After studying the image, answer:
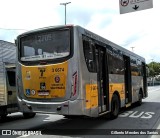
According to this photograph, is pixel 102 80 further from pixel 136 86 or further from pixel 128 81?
pixel 136 86

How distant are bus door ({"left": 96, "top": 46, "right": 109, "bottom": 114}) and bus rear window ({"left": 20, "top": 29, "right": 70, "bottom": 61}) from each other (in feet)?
6.10

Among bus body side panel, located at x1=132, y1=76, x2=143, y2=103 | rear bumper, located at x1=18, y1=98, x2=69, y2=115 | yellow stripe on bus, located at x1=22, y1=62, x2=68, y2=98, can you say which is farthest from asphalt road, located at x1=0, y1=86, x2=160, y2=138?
bus body side panel, located at x1=132, y1=76, x2=143, y2=103

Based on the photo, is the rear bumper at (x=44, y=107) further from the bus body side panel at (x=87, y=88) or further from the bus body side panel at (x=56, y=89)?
the bus body side panel at (x=87, y=88)

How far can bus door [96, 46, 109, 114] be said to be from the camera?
37.0 feet

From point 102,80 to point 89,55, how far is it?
1.69 metres

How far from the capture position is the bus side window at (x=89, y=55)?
10157mm

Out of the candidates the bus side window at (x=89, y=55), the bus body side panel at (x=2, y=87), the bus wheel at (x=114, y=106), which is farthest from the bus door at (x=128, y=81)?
the bus body side panel at (x=2, y=87)

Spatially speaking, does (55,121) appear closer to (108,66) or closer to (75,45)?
(108,66)

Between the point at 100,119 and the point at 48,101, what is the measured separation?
12.1 ft

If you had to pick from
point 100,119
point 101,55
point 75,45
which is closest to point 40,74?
point 75,45

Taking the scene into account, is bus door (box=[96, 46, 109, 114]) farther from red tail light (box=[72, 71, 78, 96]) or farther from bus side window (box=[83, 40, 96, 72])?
red tail light (box=[72, 71, 78, 96])

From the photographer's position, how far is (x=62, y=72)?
383 inches

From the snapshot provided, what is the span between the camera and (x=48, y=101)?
995 centimetres

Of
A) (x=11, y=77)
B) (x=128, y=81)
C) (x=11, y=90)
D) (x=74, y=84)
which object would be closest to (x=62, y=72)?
(x=74, y=84)
